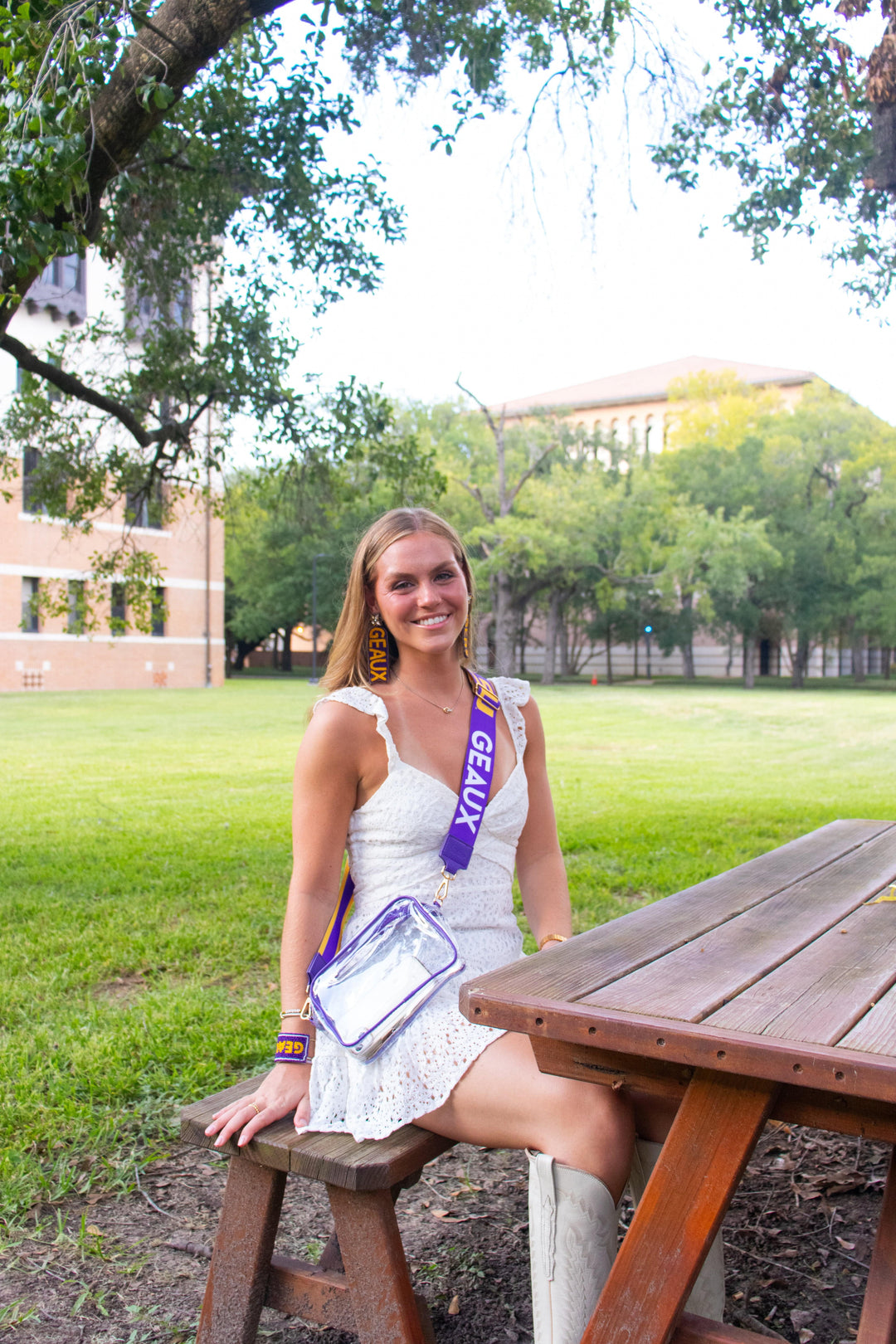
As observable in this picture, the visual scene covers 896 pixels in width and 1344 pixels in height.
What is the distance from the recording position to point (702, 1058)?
1.60 metres

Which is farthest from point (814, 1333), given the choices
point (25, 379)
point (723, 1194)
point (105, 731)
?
point (105, 731)

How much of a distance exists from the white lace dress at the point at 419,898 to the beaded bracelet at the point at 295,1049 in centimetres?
3

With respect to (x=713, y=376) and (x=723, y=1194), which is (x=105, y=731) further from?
(x=713, y=376)

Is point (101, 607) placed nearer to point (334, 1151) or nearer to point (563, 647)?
point (334, 1151)

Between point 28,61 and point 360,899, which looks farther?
point 28,61

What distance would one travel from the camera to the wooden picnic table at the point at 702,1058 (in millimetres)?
1594

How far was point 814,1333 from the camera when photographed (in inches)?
99.1

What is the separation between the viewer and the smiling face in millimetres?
2559

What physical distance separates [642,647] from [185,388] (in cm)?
6162

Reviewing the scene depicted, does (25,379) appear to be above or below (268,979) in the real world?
above

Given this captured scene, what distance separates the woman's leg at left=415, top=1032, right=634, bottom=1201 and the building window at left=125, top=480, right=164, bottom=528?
7539mm

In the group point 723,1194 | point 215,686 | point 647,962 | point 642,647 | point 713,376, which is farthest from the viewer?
point 642,647

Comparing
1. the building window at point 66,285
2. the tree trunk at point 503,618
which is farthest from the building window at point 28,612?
the tree trunk at point 503,618

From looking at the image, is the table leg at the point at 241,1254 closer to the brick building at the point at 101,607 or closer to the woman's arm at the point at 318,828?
the woman's arm at the point at 318,828
